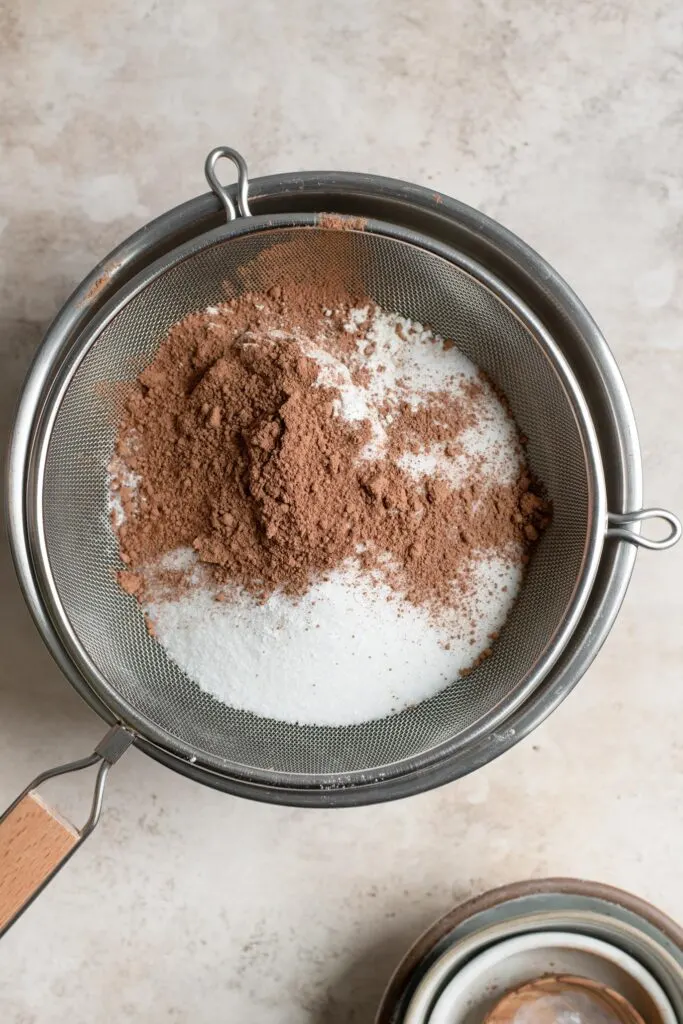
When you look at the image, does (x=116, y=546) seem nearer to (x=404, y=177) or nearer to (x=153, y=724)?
(x=153, y=724)

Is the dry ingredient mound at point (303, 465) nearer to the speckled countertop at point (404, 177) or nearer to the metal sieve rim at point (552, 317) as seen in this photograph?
the metal sieve rim at point (552, 317)

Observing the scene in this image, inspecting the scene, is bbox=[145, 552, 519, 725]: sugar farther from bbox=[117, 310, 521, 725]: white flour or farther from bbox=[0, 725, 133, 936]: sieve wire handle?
bbox=[0, 725, 133, 936]: sieve wire handle

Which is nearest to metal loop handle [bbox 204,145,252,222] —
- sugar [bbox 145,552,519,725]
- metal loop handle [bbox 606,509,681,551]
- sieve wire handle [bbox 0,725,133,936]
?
sugar [bbox 145,552,519,725]

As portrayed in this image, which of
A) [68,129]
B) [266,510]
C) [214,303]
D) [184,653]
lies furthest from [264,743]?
[68,129]

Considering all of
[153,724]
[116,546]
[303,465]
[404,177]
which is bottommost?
[153,724]

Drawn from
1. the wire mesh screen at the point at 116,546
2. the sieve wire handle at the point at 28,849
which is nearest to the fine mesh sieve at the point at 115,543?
the wire mesh screen at the point at 116,546

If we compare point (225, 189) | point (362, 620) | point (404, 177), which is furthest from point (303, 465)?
point (404, 177)
